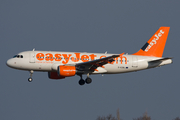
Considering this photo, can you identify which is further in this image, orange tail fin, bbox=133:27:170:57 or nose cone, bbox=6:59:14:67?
orange tail fin, bbox=133:27:170:57

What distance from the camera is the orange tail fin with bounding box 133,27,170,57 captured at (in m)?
57.8

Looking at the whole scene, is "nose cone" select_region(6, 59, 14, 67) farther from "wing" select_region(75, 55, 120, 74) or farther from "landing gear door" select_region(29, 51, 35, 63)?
"wing" select_region(75, 55, 120, 74)

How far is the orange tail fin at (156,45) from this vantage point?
5775 cm

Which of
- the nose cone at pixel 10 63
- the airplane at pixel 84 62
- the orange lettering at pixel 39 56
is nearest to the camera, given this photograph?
the airplane at pixel 84 62

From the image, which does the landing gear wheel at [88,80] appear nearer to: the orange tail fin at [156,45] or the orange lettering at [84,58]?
the orange lettering at [84,58]

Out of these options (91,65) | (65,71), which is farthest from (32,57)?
(91,65)

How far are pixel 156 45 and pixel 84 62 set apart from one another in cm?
1381

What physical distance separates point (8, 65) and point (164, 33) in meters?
25.7

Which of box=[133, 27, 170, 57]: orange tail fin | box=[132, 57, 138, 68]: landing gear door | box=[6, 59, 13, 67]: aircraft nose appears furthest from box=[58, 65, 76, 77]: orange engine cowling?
box=[133, 27, 170, 57]: orange tail fin

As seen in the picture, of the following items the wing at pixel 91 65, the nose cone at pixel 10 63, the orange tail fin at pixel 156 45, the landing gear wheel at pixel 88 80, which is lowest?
the landing gear wheel at pixel 88 80

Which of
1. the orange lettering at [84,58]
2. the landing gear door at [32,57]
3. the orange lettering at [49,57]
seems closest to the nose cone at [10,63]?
the landing gear door at [32,57]

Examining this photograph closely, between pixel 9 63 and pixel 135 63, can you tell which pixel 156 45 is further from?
pixel 9 63

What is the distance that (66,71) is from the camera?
50.2 m

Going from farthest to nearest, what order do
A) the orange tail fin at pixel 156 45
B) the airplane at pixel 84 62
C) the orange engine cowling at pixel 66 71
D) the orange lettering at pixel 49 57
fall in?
the orange tail fin at pixel 156 45
the orange lettering at pixel 49 57
the airplane at pixel 84 62
the orange engine cowling at pixel 66 71
